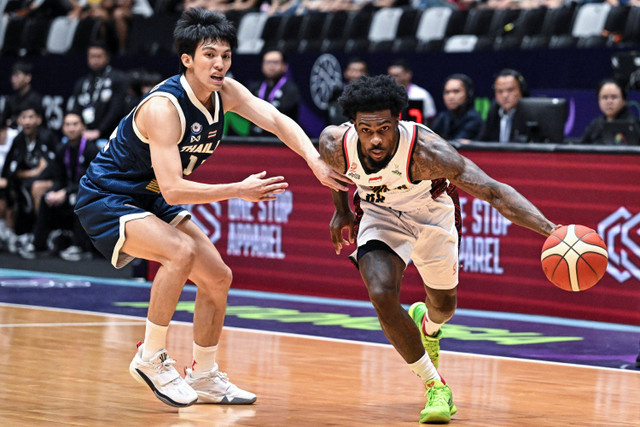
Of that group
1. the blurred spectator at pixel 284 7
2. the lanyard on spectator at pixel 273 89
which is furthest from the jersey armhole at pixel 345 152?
the blurred spectator at pixel 284 7

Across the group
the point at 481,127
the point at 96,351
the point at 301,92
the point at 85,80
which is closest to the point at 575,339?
the point at 481,127

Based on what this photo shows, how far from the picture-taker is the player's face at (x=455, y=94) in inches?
431

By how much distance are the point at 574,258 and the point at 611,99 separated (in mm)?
5039

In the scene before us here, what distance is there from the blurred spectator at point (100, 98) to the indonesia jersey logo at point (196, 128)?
280 inches

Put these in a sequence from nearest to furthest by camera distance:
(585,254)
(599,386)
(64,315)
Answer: (585,254), (599,386), (64,315)

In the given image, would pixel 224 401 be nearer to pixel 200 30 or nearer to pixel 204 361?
pixel 204 361

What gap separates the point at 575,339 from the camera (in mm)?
8648

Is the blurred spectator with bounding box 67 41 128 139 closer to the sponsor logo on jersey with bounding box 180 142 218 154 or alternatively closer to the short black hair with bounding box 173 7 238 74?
the sponsor logo on jersey with bounding box 180 142 218 154

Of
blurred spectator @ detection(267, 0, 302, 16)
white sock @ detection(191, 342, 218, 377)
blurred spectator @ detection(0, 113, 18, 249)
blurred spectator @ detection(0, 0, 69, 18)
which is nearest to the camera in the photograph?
white sock @ detection(191, 342, 218, 377)

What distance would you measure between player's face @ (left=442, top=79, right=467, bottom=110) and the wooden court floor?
342 centimetres

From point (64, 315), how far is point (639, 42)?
635 cm

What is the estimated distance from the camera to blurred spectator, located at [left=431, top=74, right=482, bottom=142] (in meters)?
10.9

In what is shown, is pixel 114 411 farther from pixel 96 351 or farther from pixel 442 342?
pixel 442 342

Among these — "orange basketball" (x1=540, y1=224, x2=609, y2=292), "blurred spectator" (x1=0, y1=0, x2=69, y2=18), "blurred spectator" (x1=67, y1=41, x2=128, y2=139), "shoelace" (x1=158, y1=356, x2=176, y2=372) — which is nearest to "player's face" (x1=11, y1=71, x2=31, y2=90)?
"blurred spectator" (x1=67, y1=41, x2=128, y2=139)
